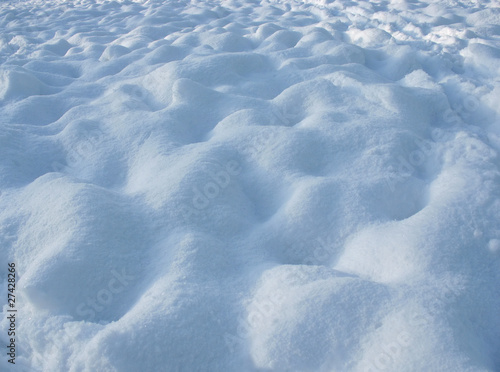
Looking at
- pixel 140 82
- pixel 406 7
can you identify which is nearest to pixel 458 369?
pixel 140 82

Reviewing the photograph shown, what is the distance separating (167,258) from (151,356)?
377 millimetres

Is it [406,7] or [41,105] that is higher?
[41,105]

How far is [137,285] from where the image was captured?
1.31m

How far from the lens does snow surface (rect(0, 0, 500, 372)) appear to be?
108cm

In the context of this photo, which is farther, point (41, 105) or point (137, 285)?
point (41, 105)

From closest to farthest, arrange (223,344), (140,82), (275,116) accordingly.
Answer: (223,344) → (275,116) → (140,82)

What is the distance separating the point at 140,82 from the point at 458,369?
97.6 inches

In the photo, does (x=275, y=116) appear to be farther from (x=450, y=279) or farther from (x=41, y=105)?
(x=41, y=105)

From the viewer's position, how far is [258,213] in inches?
64.7

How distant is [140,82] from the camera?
8.89 feet

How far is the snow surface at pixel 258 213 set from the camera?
1.08 meters

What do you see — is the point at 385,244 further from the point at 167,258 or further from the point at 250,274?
the point at 167,258

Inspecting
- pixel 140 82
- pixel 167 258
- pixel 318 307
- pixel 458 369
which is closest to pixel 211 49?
pixel 140 82

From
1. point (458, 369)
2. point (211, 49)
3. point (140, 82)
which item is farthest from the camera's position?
point (211, 49)
